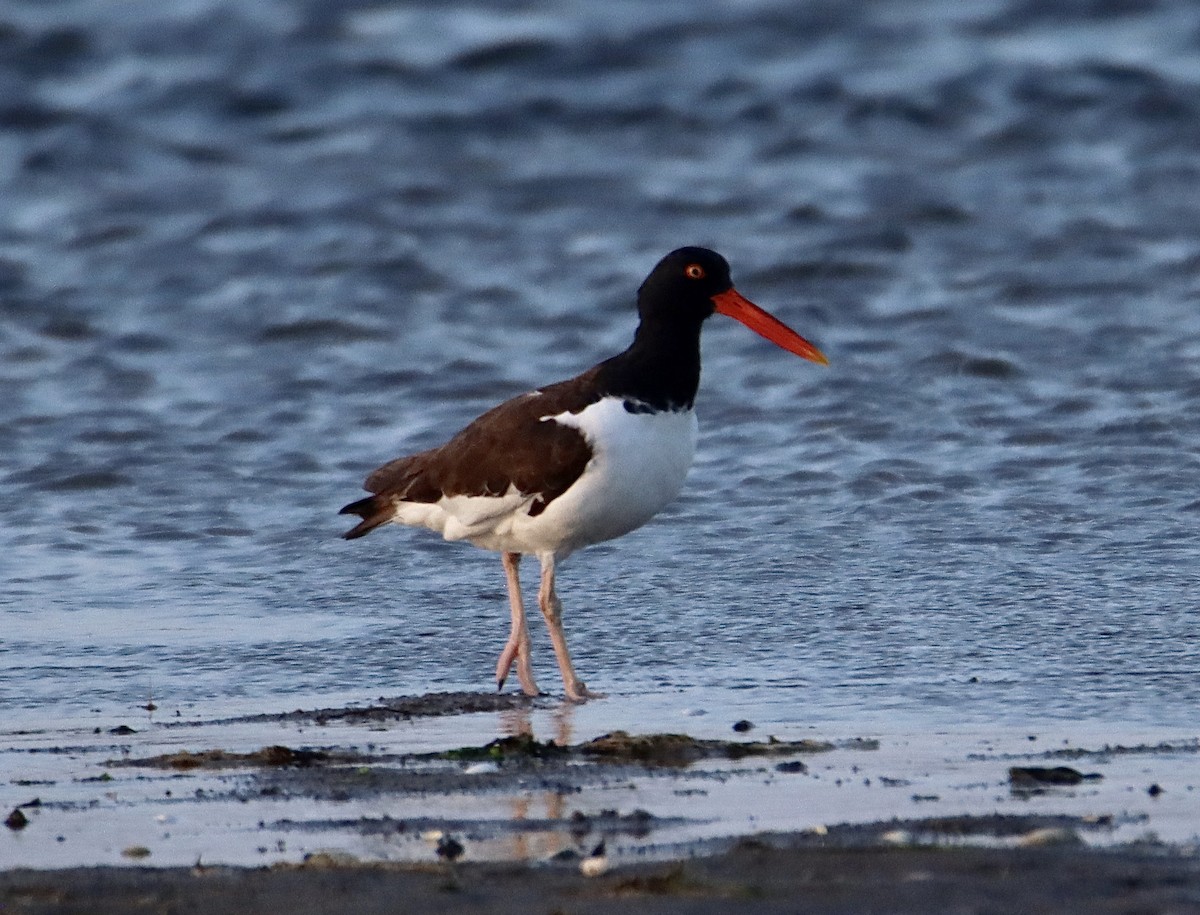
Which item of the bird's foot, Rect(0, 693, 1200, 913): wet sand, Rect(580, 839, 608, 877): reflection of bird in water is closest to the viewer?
Rect(0, 693, 1200, 913): wet sand

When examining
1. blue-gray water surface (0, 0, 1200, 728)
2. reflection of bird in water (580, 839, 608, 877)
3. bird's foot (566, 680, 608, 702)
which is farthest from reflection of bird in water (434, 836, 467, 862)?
bird's foot (566, 680, 608, 702)

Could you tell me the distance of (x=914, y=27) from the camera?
16484 mm

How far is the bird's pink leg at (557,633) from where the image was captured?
5770 mm

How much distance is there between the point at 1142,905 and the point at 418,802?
1613mm

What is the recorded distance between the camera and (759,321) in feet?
22.1

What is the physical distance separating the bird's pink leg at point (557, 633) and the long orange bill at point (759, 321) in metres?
1.03

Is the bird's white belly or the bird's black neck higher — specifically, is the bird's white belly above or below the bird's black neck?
below

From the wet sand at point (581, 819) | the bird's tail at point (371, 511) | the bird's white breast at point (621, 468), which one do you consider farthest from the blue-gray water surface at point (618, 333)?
the wet sand at point (581, 819)

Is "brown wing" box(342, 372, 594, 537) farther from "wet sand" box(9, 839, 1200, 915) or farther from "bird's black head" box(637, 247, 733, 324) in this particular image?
"wet sand" box(9, 839, 1200, 915)

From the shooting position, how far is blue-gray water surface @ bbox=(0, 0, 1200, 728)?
6.35 meters

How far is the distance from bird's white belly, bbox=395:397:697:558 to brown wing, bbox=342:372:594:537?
0.03 meters

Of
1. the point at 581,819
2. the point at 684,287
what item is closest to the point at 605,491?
the point at 684,287

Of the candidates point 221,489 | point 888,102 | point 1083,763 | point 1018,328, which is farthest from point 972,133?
point 1083,763

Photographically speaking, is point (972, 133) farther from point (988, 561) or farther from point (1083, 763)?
point (1083, 763)
